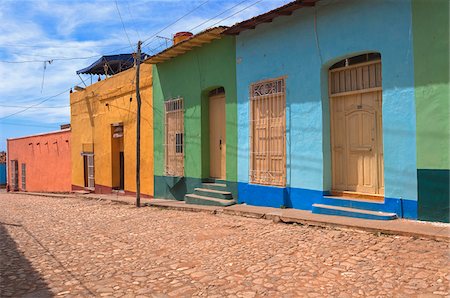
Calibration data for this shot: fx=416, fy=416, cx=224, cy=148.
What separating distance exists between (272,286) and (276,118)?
15.6ft

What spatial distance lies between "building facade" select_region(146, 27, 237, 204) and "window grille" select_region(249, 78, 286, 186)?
0.68 m

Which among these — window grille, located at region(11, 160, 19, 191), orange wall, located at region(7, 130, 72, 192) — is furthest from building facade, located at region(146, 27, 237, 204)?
window grille, located at region(11, 160, 19, 191)

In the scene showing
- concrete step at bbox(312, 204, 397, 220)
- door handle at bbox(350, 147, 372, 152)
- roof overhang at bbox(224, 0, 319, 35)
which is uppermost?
roof overhang at bbox(224, 0, 319, 35)

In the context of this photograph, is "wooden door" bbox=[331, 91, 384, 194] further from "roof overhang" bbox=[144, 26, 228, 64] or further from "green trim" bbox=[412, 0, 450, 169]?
"roof overhang" bbox=[144, 26, 228, 64]

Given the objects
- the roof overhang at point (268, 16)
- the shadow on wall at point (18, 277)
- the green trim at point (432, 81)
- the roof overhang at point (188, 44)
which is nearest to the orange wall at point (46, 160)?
the roof overhang at point (188, 44)

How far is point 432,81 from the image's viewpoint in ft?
19.3

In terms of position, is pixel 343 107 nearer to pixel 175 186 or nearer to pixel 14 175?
pixel 175 186

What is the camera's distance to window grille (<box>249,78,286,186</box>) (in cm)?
837

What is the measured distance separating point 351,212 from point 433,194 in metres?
1.25

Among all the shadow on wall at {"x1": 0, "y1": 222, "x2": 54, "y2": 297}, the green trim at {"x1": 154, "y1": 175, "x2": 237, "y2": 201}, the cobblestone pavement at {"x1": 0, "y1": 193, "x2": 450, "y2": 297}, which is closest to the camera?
the cobblestone pavement at {"x1": 0, "y1": 193, "x2": 450, "y2": 297}

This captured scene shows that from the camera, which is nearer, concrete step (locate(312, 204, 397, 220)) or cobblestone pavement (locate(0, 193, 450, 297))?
cobblestone pavement (locate(0, 193, 450, 297))

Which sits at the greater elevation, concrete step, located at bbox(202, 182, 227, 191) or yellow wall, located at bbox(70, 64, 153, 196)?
yellow wall, located at bbox(70, 64, 153, 196)

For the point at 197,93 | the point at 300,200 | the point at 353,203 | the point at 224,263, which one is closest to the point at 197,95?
the point at 197,93

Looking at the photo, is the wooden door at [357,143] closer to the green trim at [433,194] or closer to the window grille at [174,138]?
the green trim at [433,194]
